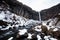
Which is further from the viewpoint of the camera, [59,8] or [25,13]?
[25,13]

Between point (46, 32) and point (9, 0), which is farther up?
point (9, 0)

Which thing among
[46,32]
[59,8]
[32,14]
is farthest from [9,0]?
[46,32]

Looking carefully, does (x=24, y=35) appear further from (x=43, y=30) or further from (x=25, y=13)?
(x=25, y=13)

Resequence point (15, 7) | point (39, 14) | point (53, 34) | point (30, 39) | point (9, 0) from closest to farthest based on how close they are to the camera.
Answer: point (30, 39) → point (53, 34) → point (9, 0) → point (15, 7) → point (39, 14)

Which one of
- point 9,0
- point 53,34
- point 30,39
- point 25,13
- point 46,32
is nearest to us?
point 30,39

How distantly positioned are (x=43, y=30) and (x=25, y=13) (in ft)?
352

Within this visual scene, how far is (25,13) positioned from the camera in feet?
444

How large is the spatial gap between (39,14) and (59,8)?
69.6m

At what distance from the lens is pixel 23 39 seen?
21.3 meters

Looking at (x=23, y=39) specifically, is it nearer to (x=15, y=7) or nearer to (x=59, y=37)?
(x=59, y=37)

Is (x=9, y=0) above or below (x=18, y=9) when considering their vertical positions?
above

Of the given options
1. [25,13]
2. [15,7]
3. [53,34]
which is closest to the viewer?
[53,34]

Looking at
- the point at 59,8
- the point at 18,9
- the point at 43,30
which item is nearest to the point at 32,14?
the point at 18,9

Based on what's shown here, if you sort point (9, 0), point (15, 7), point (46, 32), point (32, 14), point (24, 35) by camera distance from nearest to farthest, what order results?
point (24, 35)
point (46, 32)
point (9, 0)
point (15, 7)
point (32, 14)
